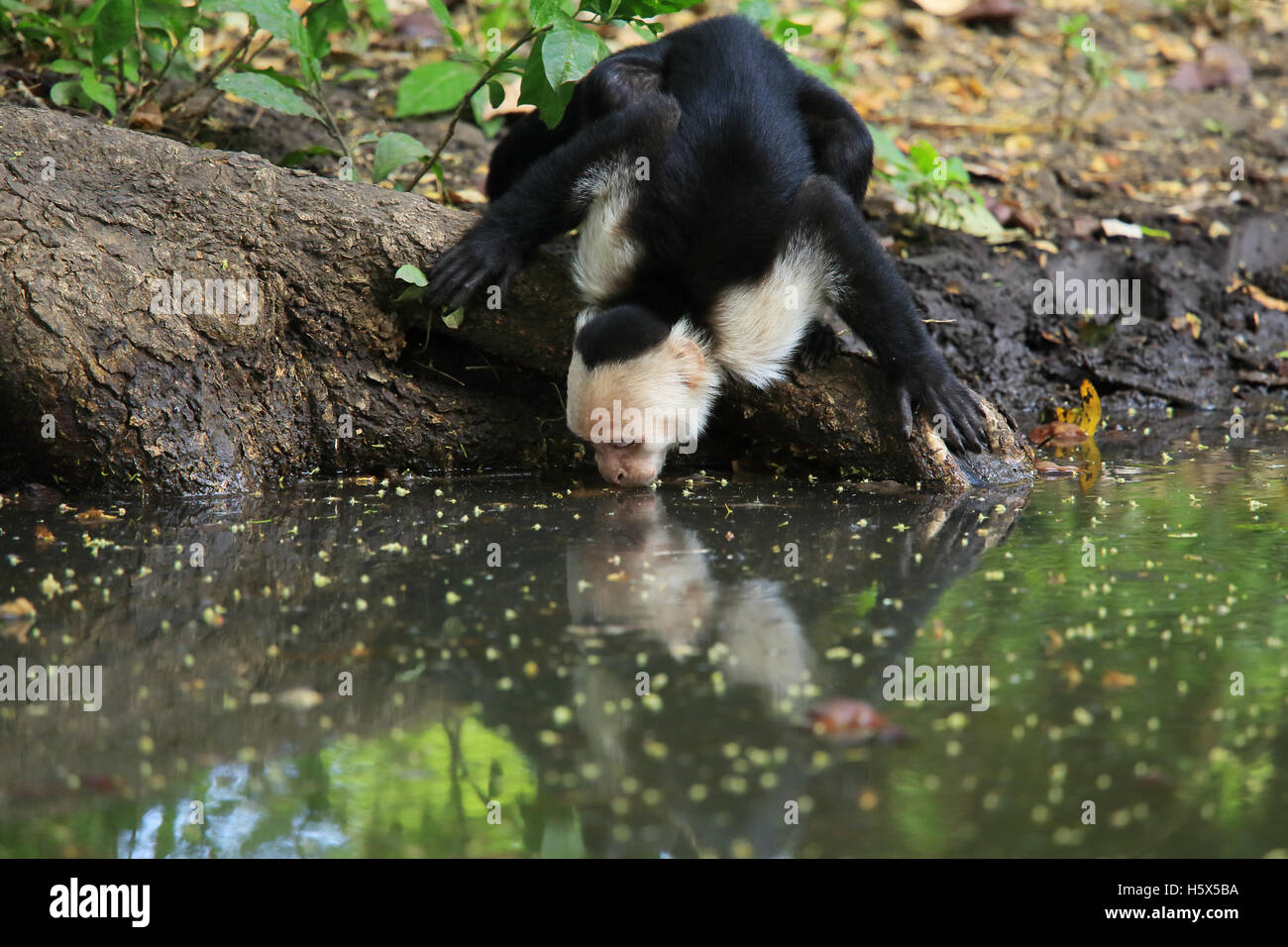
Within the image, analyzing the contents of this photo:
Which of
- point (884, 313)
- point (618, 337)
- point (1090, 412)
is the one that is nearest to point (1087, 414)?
point (1090, 412)

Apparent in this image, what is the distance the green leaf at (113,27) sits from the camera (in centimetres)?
442

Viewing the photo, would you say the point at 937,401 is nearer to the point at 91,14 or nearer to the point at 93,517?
the point at 93,517

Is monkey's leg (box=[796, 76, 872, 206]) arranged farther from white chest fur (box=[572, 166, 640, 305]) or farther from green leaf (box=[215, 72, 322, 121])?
green leaf (box=[215, 72, 322, 121])

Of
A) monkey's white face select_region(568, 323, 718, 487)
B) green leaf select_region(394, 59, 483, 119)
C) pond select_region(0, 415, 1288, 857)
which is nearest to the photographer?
pond select_region(0, 415, 1288, 857)

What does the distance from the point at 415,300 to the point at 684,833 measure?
269 centimetres

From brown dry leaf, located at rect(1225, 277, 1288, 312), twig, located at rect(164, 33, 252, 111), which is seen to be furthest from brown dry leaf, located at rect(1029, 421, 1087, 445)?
twig, located at rect(164, 33, 252, 111)

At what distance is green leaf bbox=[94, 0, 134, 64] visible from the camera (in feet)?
14.5

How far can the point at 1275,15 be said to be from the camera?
8.38 metres

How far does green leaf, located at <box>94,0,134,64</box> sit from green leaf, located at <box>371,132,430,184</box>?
1026 mm

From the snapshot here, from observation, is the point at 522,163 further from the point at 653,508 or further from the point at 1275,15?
the point at 1275,15

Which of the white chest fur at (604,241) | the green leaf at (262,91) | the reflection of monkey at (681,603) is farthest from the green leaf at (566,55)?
the reflection of monkey at (681,603)

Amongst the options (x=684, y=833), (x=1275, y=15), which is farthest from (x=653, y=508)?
(x=1275, y=15)

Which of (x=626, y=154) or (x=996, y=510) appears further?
(x=626, y=154)

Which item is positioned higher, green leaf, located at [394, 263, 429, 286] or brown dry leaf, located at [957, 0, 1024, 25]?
brown dry leaf, located at [957, 0, 1024, 25]
